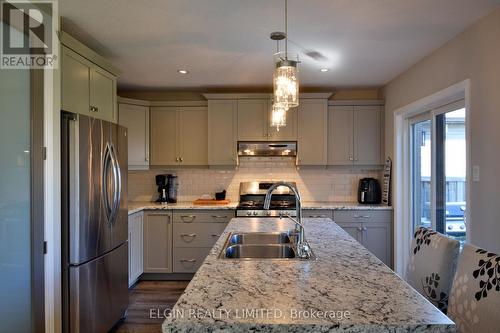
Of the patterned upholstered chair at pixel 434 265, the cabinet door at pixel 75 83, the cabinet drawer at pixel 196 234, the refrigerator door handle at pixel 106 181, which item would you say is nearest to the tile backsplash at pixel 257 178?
the cabinet drawer at pixel 196 234

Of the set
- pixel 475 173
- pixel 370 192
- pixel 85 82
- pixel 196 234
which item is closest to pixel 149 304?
pixel 196 234

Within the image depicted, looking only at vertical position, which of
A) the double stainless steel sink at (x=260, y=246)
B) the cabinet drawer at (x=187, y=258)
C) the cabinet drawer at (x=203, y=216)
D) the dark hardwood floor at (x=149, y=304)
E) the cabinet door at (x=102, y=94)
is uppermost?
the cabinet door at (x=102, y=94)

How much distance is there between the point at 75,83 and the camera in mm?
2365

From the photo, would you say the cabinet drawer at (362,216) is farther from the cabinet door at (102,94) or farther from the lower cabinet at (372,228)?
the cabinet door at (102,94)

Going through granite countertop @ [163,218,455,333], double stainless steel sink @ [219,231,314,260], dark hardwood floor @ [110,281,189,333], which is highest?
granite countertop @ [163,218,455,333]

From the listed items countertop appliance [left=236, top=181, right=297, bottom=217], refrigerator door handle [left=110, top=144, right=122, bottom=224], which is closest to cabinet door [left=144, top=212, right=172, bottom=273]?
countertop appliance [left=236, top=181, right=297, bottom=217]

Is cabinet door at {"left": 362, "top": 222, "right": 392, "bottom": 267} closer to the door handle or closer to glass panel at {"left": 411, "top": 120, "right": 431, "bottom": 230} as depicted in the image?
glass panel at {"left": 411, "top": 120, "right": 431, "bottom": 230}

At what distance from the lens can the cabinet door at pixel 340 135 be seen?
4262 millimetres

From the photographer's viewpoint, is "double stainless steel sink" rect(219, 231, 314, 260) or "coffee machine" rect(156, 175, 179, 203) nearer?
"double stainless steel sink" rect(219, 231, 314, 260)

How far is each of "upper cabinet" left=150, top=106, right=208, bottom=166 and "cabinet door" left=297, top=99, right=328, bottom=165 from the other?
132 centimetres

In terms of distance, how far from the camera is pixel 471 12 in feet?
7.21

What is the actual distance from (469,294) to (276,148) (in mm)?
3043

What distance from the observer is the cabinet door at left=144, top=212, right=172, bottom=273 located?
3.96 metres

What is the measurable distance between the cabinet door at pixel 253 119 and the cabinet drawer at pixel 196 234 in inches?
48.6
